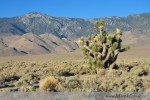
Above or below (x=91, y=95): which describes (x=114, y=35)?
above

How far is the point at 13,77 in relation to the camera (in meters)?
29.0

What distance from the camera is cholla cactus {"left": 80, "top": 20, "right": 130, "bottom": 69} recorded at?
28828mm

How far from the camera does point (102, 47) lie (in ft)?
97.5

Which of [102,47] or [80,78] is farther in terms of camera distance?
[102,47]

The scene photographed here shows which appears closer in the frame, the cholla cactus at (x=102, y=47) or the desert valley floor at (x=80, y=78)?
the desert valley floor at (x=80, y=78)

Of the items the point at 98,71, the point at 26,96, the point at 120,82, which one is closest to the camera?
the point at 26,96

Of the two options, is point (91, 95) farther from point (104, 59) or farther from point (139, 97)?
point (104, 59)

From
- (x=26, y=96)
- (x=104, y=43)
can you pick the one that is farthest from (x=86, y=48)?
(x=26, y=96)

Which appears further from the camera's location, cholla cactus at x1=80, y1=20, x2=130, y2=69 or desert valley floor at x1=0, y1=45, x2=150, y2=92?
cholla cactus at x1=80, y1=20, x2=130, y2=69

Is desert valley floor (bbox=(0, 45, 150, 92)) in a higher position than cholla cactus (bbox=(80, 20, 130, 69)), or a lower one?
lower

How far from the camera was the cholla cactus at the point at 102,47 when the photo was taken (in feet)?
94.6

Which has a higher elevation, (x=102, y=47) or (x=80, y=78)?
(x=102, y=47)

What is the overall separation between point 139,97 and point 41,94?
3.87 ft

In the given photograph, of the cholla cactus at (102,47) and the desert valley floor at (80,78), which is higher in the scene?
the cholla cactus at (102,47)
